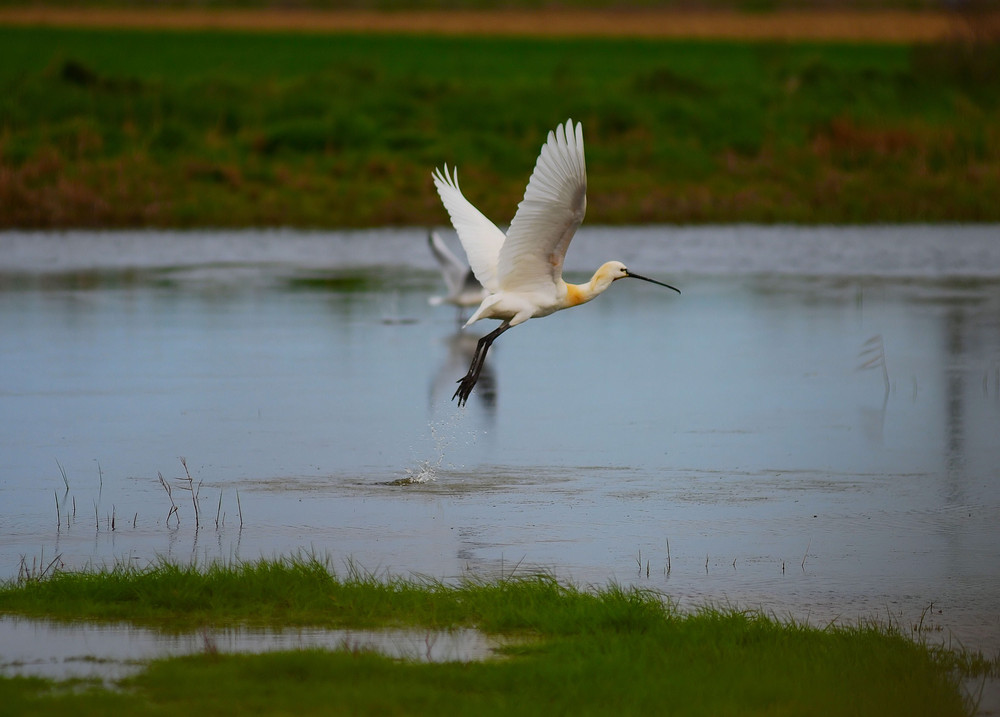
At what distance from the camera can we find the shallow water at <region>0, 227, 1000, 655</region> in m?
7.82

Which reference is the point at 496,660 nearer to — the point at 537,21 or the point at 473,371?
the point at 473,371

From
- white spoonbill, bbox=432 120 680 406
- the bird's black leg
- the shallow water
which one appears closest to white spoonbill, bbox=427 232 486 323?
the shallow water

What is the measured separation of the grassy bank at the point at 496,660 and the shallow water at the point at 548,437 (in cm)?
55

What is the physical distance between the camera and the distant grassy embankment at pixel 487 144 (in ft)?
101

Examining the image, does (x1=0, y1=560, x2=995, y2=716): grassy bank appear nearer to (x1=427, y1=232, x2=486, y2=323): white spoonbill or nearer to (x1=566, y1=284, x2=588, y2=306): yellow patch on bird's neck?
(x1=566, y1=284, x2=588, y2=306): yellow patch on bird's neck

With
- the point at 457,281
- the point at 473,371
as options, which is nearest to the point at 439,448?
the point at 473,371

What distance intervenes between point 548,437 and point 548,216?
228 centimetres

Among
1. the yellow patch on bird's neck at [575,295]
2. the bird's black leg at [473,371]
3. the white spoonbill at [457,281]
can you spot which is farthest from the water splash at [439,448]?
the white spoonbill at [457,281]

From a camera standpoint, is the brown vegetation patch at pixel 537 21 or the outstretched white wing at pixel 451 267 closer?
the outstretched white wing at pixel 451 267

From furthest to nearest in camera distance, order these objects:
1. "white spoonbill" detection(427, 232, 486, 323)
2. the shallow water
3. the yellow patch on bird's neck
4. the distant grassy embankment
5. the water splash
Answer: the distant grassy embankment < "white spoonbill" detection(427, 232, 486, 323) < the yellow patch on bird's neck < the water splash < the shallow water

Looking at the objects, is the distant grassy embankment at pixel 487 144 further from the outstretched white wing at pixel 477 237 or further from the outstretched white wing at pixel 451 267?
the outstretched white wing at pixel 477 237

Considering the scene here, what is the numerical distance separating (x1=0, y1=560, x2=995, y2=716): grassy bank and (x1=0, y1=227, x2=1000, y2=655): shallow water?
1.82 feet

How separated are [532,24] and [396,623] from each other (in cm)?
5728

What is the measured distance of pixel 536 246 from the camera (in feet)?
32.0
